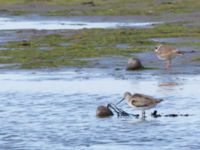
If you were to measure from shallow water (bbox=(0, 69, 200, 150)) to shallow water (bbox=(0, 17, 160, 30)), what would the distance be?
11.4 meters

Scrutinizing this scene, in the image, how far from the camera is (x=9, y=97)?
59.8 ft

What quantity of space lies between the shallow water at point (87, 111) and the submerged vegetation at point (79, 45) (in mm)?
1722

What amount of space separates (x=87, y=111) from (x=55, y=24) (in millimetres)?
19393

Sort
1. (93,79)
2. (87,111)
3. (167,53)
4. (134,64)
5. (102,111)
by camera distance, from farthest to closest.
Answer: (167,53), (134,64), (93,79), (87,111), (102,111)

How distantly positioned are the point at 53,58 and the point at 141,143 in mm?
11083

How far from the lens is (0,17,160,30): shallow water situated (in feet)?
110

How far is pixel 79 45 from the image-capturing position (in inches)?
1046

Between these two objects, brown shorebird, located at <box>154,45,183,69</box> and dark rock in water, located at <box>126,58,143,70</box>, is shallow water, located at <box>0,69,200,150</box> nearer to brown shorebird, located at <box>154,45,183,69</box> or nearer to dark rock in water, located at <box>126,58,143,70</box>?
dark rock in water, located at <box>126,58,143,70</box>

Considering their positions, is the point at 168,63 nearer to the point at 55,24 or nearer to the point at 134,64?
the point at 134,64

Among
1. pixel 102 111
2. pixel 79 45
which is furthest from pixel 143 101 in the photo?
pixel 79 45

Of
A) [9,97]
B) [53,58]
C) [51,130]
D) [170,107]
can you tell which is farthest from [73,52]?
[51,130]

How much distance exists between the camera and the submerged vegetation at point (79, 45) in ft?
78.8

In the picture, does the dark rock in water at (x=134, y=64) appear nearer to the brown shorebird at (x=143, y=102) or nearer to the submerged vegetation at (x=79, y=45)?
the submerged vegetation at (x=79, y=45)

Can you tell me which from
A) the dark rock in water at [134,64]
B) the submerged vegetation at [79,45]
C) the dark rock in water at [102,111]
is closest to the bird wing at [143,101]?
the dark rock in water at [102,111]
